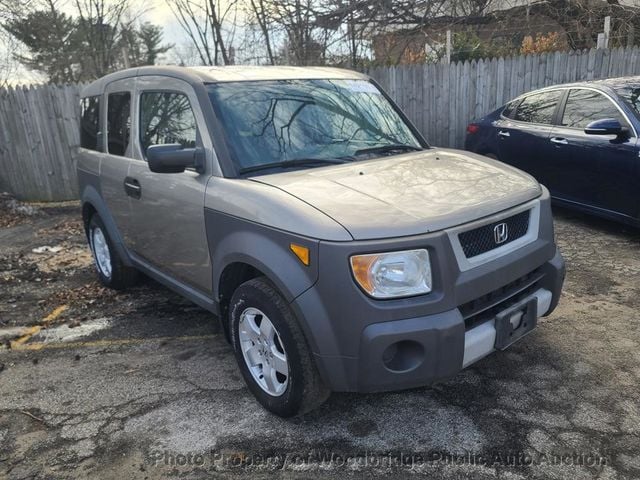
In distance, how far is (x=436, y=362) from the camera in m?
2.39

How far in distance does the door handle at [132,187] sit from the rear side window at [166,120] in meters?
0.27

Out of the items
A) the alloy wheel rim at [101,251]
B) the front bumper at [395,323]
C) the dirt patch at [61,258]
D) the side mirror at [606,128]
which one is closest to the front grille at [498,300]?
the front bumper at [395,323]

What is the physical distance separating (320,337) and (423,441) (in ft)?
2.71

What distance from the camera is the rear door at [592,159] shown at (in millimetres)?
5129

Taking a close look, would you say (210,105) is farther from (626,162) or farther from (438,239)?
(626,162)

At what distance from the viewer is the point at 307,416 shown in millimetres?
2932

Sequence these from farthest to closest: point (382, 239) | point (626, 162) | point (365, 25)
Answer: point (365, 25)
point (626, 162)
point (382, 239)

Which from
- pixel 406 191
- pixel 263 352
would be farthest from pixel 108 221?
pixel 406 191

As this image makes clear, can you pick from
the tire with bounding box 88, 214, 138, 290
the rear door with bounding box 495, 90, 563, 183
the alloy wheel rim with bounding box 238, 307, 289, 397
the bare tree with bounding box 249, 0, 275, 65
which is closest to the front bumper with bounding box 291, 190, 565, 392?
the alloy wheel rim with bounding box 238, 307, 289, 397

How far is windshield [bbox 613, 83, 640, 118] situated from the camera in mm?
5285

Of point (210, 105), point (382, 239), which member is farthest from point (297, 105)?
point (382, 239)

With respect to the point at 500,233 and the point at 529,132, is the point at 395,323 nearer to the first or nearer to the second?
the point at 500,233

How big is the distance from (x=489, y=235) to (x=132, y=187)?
2.71 metres

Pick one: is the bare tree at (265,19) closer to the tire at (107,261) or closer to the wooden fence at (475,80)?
the wooden fence at (475,80)
